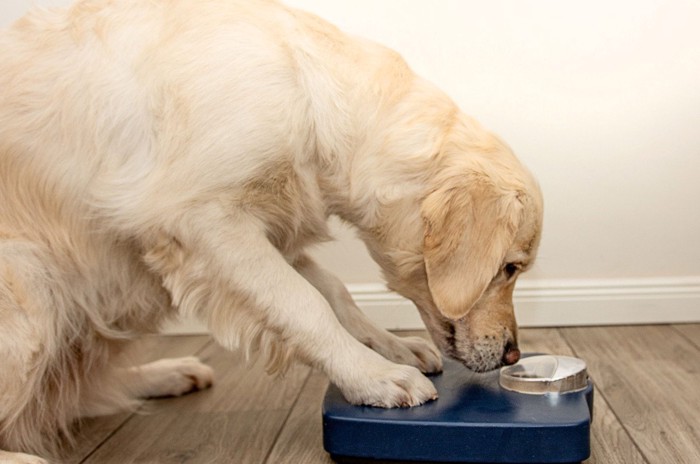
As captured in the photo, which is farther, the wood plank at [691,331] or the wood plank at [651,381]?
the wood plank at [691,331]

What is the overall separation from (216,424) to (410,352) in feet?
1.74

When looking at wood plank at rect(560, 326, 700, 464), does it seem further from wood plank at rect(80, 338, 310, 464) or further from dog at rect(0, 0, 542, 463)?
wood plank at rect(80, 338, 310, 464)

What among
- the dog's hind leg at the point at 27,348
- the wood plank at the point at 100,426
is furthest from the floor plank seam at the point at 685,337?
the dog's hind leg at the point at 27,348

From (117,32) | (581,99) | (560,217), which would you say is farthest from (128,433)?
(581,99)

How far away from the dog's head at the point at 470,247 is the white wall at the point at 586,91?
3.75 ft

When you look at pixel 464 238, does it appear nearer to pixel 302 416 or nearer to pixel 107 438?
pixel 302 416

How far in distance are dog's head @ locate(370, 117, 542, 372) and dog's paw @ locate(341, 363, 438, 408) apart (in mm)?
165

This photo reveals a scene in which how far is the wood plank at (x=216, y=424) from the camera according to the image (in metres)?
1.98

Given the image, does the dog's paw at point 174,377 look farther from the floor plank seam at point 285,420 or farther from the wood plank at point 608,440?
the wood plank at point 608,440

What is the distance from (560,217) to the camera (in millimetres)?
3141

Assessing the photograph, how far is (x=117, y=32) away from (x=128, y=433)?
100cm

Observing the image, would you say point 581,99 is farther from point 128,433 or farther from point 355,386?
point 128,433

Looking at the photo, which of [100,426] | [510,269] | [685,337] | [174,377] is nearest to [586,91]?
[685,337]

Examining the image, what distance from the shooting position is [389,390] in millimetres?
1809
